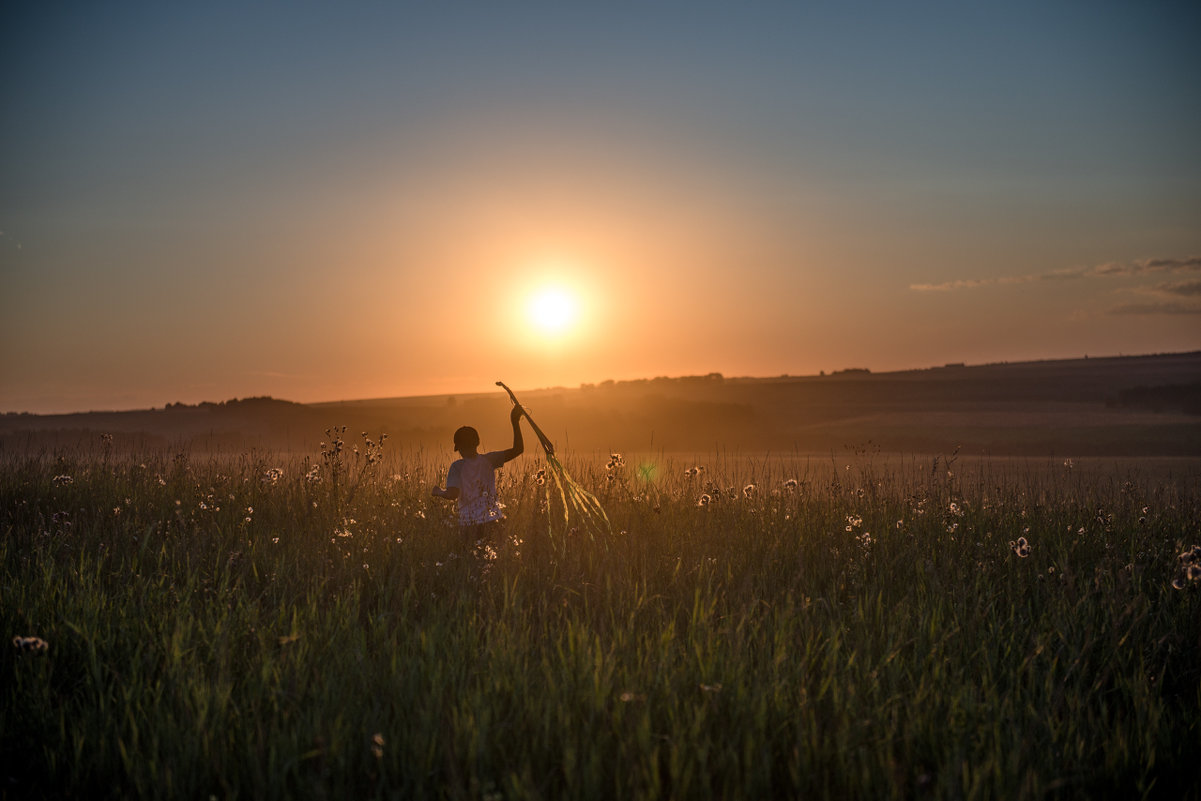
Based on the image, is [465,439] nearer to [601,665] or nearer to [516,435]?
[516,435]

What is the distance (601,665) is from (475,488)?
122 inches

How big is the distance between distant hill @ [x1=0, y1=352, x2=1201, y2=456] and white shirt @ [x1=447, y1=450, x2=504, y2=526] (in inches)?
477

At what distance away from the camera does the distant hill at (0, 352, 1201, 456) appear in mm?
24625

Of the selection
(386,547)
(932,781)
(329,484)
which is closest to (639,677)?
(932,781)

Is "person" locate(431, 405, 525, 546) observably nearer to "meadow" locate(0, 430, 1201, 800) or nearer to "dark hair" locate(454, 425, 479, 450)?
"dark hair" locate(454, 425, 479, 450)

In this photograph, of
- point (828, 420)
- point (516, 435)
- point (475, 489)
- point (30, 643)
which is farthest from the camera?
point (828, 420)

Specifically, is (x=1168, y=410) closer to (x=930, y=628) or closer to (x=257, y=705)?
(x=930, y=628)

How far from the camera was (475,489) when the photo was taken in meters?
6.16

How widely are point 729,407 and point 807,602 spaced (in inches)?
1297

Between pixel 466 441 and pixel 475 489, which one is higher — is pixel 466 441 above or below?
above

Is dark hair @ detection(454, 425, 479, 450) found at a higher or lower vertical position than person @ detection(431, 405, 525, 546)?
higher

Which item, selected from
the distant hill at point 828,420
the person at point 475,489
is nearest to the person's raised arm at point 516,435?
the person at point 475,489

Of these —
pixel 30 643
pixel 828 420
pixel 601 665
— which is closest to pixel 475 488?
pixel 601 665

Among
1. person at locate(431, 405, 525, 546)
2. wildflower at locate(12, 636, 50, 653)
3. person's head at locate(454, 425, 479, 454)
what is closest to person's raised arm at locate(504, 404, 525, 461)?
person at locate(431, 405, 525, 546)
